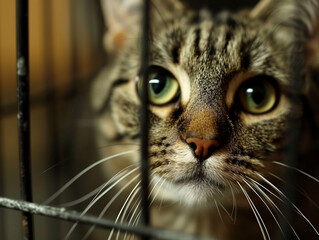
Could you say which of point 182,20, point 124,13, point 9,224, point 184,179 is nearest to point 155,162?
point 184,179

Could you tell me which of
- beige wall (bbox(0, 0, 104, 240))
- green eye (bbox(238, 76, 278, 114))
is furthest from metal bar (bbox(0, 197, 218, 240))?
beige wall (bbox(0, 0, 104, 240))

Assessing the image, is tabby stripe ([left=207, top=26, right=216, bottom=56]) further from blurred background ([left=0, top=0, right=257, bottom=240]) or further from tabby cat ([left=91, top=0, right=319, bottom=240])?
blurred background ([left=0, top=0, right=257, bottom=240])

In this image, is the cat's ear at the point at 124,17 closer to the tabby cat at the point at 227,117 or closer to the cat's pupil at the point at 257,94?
the tabby cat at the point at 227,117

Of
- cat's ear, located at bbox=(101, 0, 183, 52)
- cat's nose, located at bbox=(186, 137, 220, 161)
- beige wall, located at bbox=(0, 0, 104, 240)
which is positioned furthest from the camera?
beige wall, located at bbox=(0, 0, 104, 240)

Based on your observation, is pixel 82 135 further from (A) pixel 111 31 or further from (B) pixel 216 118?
(B) pixel 216 118

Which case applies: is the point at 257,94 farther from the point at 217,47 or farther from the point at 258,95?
the point at 217,47

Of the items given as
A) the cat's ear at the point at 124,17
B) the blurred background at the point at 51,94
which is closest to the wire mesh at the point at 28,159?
the cat's ear at the point at 124,17
